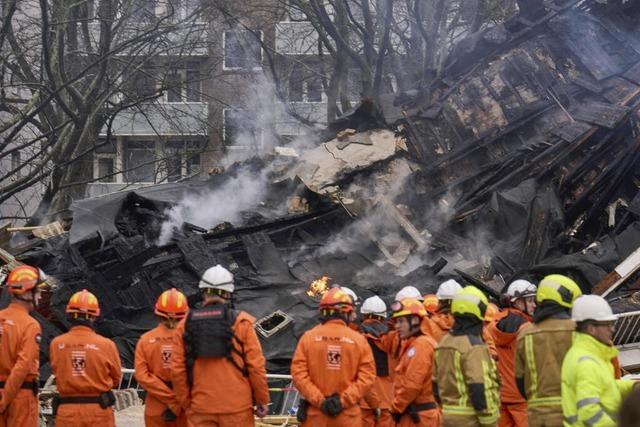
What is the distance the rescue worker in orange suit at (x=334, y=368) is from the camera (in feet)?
21.2

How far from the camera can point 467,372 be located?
5.63 m

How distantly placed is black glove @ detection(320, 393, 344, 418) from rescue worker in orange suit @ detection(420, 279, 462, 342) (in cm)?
152

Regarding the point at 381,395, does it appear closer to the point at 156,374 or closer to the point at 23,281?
the point at 156,374

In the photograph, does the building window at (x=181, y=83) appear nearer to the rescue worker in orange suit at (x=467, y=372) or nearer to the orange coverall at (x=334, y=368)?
the orange coverall at (x=334, y=368)

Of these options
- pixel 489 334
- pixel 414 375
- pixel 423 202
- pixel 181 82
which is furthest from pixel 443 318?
pixel 181 82

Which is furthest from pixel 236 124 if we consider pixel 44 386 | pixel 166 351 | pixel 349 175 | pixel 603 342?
pixel 603 342

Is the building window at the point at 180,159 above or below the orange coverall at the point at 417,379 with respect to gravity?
above

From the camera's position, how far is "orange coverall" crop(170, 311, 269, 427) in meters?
6.34

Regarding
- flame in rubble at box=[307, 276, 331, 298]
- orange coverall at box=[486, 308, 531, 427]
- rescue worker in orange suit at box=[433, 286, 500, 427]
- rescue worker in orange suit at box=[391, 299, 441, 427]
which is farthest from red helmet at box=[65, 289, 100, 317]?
flame in rubble at box=[307, 276, 331, 298]

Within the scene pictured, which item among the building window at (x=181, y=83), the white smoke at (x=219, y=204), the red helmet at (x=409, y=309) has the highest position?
the building window at (x=181, y=83)

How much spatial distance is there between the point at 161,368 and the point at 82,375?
0.66 meters

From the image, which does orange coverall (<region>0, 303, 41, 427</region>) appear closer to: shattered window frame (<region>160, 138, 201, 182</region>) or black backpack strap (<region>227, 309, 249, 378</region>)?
black backpack strap (<region>227, 309, 249, 378</region>)

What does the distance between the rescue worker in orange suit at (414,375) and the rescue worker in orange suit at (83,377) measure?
234 cm

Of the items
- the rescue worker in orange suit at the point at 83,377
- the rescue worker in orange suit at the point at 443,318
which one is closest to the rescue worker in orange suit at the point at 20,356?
the rescue worker in orange suit at the point at 83,377
